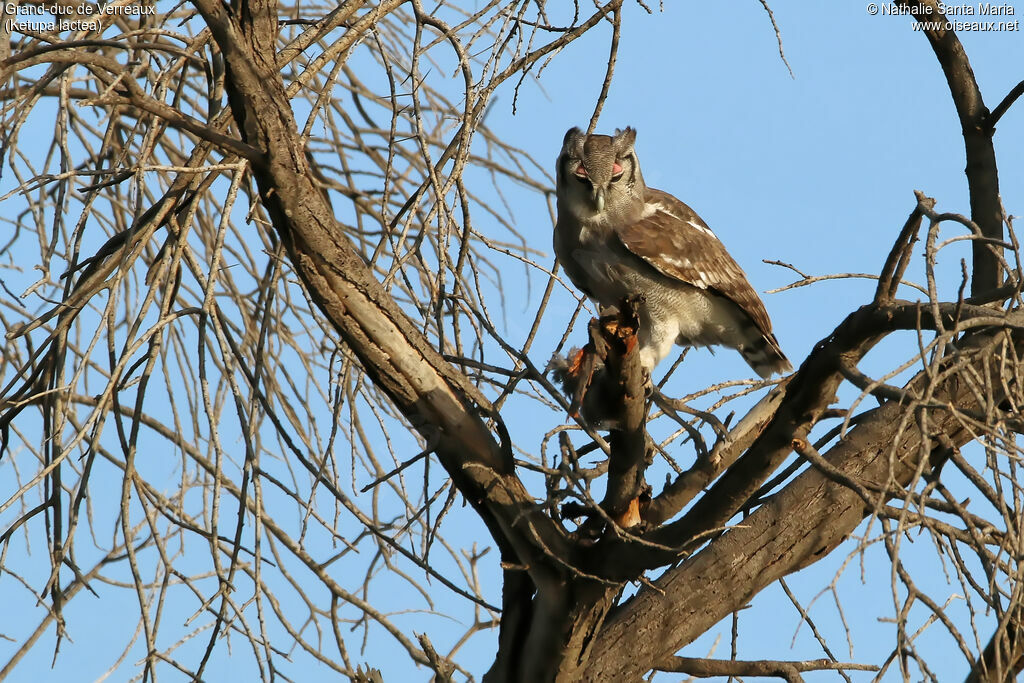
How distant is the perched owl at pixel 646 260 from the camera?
4195 mm

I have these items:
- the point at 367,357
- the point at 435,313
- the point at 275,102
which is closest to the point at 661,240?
the point at 435,313

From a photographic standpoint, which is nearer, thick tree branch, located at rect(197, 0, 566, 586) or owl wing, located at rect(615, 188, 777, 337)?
thick tree branch, located at rect(197, 0, 566, 586)

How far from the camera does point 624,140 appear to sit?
4449 millimetres

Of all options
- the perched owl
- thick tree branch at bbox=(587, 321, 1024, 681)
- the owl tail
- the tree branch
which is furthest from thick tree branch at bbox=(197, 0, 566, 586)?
the tree branch

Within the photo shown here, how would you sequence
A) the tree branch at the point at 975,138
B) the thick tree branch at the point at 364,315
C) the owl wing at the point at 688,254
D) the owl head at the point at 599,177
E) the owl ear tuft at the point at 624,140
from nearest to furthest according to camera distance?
the thick tree branch at the point at 364,315, the tree branch at the point at 975,138, the owl wing at the point at 688,254, the owl head at the point at 599,177, the owl ear tuft at the point at 624,140

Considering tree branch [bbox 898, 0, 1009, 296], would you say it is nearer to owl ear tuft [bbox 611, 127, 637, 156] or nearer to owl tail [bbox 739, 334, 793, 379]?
owl tail [bbox 739, 334, 793, 379]

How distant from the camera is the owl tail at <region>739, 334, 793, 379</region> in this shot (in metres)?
4.43

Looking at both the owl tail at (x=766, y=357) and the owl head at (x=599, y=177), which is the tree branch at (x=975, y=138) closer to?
the owl tail at (x=766, y=357)

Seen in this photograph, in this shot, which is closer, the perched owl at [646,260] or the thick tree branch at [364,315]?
the thick tree branch at [364,315]

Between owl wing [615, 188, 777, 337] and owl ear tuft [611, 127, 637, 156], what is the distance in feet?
0.82

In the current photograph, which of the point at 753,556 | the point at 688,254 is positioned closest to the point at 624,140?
the point at 688,254

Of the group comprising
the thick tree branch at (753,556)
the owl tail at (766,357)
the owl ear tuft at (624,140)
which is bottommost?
the thick tree branch at (753,556)

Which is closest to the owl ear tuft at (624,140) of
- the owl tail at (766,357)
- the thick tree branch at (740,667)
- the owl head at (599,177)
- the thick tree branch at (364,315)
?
the owl head at (599,177)

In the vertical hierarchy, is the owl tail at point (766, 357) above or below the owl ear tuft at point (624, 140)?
below
